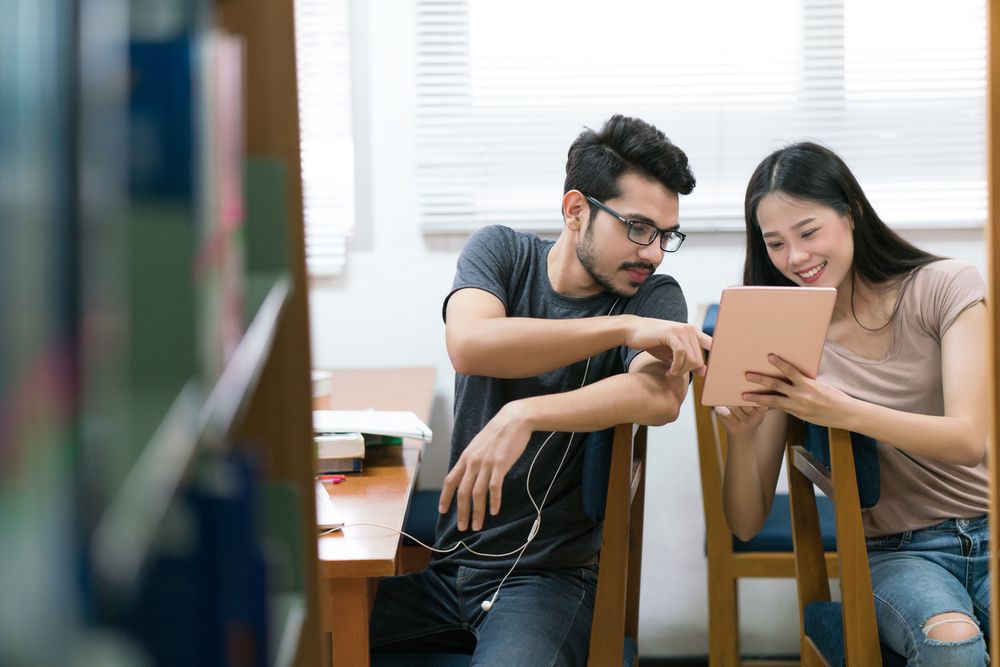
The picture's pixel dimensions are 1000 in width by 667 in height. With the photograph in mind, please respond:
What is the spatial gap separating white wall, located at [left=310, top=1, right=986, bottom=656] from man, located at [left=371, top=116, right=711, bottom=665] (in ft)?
3.32

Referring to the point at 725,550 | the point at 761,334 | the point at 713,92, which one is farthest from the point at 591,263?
the point at 713,92

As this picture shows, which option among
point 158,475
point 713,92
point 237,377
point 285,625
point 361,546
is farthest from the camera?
point 713,92

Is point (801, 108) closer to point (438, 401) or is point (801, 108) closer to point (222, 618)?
point (438, 401)

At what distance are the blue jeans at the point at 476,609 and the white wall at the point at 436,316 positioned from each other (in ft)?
A: 3.92

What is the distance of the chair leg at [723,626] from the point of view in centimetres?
244

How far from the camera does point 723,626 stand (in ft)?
8.16

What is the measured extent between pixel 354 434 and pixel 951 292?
1.11 m

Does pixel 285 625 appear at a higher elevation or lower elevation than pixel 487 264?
lower

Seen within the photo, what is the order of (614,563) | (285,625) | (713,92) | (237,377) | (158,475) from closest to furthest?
1. (158,475)
2. (237,377)
3. (285,625)
4. (614,563)
5. (713,92)

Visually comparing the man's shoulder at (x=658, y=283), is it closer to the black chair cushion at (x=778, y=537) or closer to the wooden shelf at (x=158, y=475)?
the black chair cushion at (x=778, y=537)

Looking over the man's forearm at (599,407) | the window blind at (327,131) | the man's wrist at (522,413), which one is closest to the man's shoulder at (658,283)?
the man's forearm at (599,407)

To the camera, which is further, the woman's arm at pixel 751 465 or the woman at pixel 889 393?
the woman's arm at pixel 751 465

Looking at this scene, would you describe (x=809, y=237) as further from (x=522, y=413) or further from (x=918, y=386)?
(x=522, y=413)

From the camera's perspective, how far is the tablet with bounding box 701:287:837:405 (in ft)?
5.18
